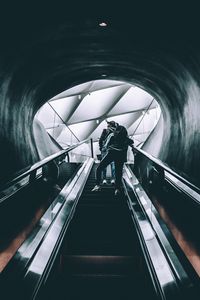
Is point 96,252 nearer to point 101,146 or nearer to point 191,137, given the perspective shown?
point 191,137

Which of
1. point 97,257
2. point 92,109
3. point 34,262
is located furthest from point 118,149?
point 92,109

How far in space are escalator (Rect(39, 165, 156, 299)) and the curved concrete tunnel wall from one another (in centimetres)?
164

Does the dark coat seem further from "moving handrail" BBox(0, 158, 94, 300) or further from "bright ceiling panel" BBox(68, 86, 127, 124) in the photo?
"bright ceiling panel" BBox(68, 86, 127, 124)

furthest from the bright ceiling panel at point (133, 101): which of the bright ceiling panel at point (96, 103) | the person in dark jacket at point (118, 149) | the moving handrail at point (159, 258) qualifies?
the moving handrail at point (159, 258)

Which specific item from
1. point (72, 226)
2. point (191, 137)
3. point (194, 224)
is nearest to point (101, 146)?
point (191, 137)

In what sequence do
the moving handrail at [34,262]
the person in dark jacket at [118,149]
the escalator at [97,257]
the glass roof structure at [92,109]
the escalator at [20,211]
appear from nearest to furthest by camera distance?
1. the moving handrail at [34,262]
2. the escalator at [97,257]
3. the escalator at [20,211]
4. the person in dark jacket at [118,149]
5. the glass roof structure at [92,109]

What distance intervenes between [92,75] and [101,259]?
196 inches

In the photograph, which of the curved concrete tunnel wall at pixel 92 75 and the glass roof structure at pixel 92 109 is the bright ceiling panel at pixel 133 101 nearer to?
the glass roof structure at pixel 92 109

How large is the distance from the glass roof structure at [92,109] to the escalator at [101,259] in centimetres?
927

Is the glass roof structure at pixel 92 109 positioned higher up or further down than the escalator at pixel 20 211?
higher up

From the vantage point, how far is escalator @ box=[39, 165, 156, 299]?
3035 mm

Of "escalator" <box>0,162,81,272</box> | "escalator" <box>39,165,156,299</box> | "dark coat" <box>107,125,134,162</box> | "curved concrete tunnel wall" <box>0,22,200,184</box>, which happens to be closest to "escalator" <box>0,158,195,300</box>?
"escalator" <box>39,165,156,299</box>

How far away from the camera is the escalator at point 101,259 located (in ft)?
9.96

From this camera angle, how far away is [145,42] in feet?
15.9
